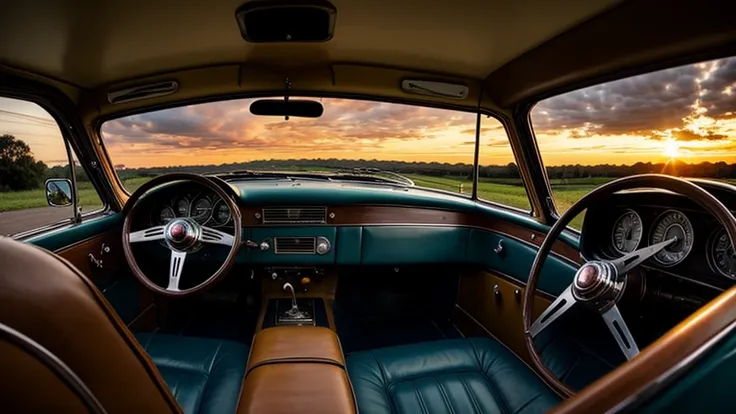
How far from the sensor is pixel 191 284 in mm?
3562

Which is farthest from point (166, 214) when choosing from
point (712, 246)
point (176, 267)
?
point (712, 246)

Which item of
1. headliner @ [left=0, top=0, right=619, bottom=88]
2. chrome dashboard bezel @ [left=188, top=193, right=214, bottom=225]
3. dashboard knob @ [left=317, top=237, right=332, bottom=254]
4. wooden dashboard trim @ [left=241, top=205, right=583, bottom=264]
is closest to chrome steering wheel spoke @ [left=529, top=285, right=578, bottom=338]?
headliner @ [left=0, top=0, right=619, bottom=88]

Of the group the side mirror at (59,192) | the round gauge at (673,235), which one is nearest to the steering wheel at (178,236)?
the side mirror at (59,192)

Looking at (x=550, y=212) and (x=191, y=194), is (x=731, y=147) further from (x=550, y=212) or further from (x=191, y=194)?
(x=191, y=194)

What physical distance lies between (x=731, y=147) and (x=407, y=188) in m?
2.17

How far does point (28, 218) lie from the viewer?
2.36 m

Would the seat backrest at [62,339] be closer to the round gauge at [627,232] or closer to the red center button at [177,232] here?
the round gauge at [627,232]

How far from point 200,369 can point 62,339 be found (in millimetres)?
1572

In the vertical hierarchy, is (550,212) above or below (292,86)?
below

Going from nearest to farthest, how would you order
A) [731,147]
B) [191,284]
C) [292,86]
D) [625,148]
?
[731,147]
[625,148]
[292,86]
[191,284]

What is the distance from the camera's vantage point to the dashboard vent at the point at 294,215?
3221 millimetres

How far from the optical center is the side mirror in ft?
8.25

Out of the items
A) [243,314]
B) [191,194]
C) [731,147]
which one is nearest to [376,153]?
[191,194]

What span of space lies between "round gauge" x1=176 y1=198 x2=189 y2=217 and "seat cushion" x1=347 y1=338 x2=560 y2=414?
1578mm
